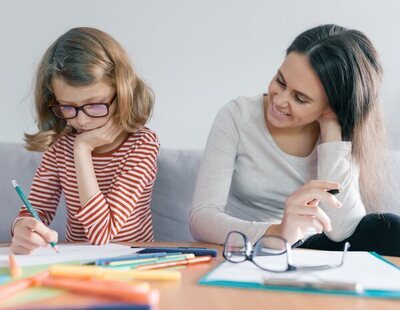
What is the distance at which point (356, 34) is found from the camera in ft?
4.75

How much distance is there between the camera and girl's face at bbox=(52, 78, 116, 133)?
54.0 inches

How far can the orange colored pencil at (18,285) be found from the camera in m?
0.70

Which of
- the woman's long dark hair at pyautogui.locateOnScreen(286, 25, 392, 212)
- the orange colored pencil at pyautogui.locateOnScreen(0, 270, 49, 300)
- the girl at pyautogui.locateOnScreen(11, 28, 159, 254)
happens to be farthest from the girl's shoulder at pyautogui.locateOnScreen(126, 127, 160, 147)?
the orange colored pencil at pyautogui.locateOnScreen(0, 270, 49, 300)

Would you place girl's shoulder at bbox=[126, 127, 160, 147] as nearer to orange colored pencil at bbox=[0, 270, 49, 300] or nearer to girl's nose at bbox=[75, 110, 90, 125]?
girl's nose at bbox=[75, 110, 90, 125]

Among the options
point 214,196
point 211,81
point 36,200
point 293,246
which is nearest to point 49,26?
point 211,81

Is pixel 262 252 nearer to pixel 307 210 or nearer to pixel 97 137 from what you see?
pixel 307 210

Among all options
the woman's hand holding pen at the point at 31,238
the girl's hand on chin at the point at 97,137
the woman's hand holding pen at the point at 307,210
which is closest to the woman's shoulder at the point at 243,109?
the girl's hand on chin at the point at 97,137

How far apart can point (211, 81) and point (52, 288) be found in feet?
4.67

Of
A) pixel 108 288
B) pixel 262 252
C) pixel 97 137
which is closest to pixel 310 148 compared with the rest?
pixel 97 137

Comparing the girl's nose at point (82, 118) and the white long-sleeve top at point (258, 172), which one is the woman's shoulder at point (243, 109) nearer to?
the white long-sleeve top at point (258, 172)

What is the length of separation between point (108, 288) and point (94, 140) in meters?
0.80

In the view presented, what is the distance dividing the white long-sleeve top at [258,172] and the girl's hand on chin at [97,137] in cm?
22

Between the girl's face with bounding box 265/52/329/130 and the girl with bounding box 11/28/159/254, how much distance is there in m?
0.32

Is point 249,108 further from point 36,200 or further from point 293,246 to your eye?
point 36,200
